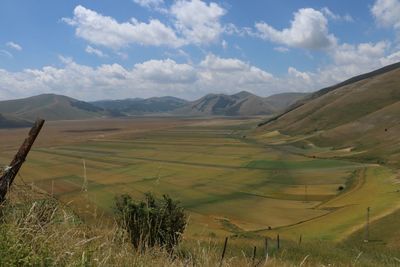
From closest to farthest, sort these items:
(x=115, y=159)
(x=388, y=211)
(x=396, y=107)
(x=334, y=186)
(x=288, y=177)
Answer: (x=388, y=211) → (x=334, y=186) → (x=288, y=177) → (x=115, y=159) → (x=396, y=107)

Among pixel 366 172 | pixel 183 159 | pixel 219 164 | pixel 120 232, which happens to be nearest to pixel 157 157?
pixel 183 159

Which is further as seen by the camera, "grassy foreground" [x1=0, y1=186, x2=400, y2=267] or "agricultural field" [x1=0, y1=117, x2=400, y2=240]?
"agricultural field" [x1=0, y1=117, x2=400, y2=240]

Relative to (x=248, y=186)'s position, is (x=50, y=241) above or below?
above

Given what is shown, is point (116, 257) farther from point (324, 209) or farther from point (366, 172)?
point (366, 172)

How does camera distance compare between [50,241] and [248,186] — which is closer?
[50,241]

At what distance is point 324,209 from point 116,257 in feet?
210

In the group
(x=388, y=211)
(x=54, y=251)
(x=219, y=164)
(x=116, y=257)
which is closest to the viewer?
(x=54, y=251)

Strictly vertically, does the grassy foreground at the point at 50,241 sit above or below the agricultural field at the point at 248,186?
above

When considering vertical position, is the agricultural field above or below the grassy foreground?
below

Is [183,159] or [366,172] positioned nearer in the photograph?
[366,172]

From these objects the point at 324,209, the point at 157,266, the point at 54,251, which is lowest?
the point at 324,209

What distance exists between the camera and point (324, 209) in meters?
65.1

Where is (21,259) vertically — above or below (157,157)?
above

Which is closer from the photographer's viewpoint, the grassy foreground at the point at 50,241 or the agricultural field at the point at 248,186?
the grassy foreground at the point at 50,241
